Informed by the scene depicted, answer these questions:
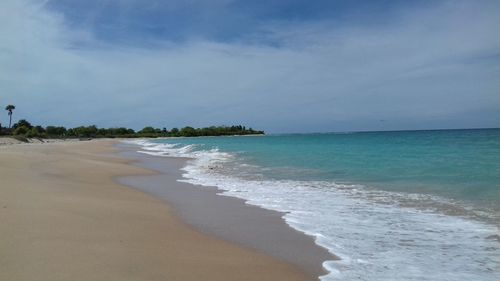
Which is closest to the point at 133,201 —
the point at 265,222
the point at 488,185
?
the point at 265,222


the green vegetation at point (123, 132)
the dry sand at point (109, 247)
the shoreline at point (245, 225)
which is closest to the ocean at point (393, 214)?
the shoreline at point (245, 225)

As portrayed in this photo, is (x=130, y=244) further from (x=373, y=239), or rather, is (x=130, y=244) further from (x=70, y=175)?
(x=70, y=175)

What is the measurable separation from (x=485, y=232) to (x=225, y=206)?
511 centimetres

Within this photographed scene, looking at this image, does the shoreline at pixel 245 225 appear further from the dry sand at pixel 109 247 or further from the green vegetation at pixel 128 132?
the green vegetation at pixel 128 132

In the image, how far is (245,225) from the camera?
7270 millimetres

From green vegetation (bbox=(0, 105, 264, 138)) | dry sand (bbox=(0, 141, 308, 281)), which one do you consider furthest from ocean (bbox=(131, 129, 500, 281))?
green vegetation (bbox=(0, 105, 264, 138))

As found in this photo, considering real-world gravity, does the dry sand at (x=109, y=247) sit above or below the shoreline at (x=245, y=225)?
above

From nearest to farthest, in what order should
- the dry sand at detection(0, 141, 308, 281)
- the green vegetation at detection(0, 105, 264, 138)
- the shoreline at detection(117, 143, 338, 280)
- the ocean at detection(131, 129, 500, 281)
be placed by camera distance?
the dry sand at detection(0, 141, 308, 281) → the ocean at detection(131, 129, 500, 281) → the shoreline at detection(117, 143, 338, 280) → the green vegetation at detection(0, 105, 264, 138)

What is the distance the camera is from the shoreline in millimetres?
5449

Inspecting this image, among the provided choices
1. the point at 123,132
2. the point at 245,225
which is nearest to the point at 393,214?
the point at 245,225

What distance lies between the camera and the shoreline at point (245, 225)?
5449mm

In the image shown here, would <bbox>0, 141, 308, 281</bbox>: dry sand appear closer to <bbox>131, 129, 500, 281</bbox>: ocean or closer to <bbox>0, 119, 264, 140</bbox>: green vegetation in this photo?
<bbox>131, 129, 500, 281</bbox>: ocean

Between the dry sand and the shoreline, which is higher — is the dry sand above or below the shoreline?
above

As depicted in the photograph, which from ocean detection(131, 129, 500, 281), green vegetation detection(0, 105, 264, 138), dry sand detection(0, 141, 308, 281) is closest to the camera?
dry sand detection(0, 141, 308, 281)
